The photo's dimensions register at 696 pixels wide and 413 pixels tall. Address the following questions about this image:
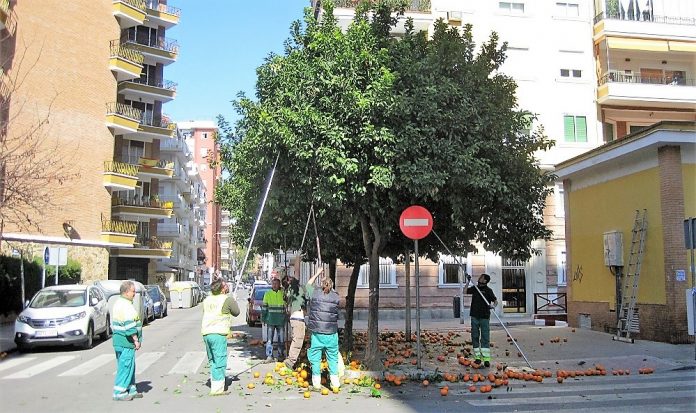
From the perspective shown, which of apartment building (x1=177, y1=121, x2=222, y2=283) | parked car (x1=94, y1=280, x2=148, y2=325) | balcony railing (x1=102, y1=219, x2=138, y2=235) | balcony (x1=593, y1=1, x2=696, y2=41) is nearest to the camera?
parked car (x1=94, y1=280, x2=148, y2=325)

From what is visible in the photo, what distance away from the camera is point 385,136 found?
980 centimetres

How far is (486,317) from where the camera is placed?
11.6 m

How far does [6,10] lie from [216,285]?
82.7 feet

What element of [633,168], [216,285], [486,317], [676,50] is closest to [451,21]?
[676,50]

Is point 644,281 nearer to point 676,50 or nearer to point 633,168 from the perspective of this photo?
point 633,168

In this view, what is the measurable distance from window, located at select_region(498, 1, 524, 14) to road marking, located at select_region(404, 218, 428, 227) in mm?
21630

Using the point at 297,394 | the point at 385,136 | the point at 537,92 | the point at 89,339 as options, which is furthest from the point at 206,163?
the point at 297,394

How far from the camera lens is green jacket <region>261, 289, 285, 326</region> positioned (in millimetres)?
12805

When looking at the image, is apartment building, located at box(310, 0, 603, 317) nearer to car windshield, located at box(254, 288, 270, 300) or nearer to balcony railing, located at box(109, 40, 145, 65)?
car windshield, located at box(254, 288, 270, 300)

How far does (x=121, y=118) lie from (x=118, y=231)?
24.1ft

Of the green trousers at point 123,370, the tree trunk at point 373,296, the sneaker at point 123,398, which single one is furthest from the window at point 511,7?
the sneaker at point 123,398

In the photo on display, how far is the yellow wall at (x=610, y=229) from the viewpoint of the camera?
14719 mm

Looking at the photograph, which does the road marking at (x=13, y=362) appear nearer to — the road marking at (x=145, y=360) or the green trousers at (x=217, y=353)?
the road marking at (x=145, y=360)

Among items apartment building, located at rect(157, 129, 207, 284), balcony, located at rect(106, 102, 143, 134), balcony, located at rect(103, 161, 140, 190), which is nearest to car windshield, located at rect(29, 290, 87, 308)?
balcony, located at rect(103, 161, 140, 190)
